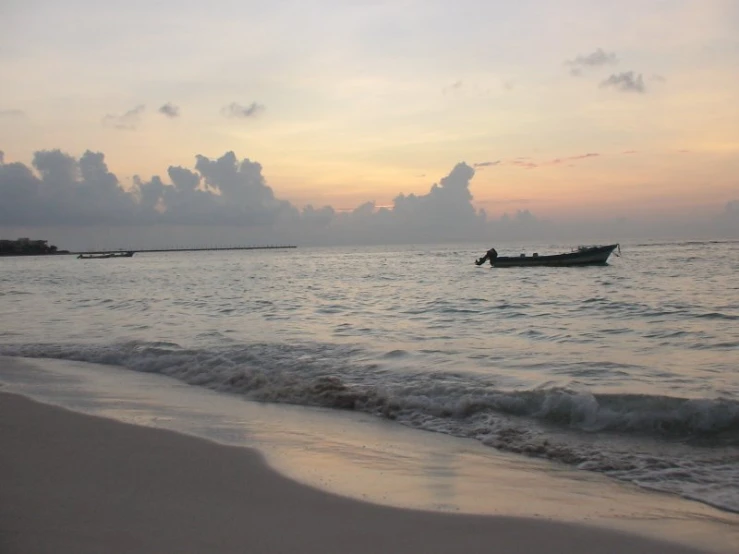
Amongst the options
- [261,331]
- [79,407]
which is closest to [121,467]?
[79,407]

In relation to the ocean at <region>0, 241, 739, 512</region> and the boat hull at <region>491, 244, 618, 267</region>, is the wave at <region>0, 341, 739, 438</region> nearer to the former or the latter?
the ocean at <region>0, 241, 739, 512</region>

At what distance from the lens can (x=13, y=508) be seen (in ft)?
13.9

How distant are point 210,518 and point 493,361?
325 inches

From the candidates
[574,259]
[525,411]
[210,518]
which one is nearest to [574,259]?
[574,259]

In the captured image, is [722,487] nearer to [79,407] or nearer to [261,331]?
[79,407]

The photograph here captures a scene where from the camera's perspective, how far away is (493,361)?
461 inches

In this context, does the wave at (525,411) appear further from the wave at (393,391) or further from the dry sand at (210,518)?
the dry sand at (210,518)

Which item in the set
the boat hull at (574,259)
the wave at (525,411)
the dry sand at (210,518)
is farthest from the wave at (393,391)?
the boat hull at (574,259)

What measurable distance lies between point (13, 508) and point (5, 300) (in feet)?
92.8

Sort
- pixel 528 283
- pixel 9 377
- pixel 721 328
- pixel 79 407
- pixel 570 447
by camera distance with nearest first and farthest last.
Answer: pixel 570 447
pixel 79 407
pixel 9 377
pixel 721 328
pixel 528 283

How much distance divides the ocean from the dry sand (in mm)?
2073

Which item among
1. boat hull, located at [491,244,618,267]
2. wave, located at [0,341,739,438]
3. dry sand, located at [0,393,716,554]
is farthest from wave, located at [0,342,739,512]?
boat hull, located at [491,244,618,267]

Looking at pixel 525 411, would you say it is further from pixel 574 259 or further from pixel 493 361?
pixel 574 259

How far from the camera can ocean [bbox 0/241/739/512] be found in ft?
22.7
